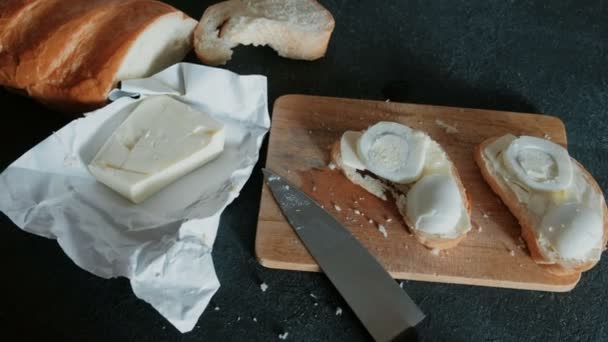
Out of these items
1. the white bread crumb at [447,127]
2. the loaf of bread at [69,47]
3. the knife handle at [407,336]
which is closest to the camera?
the knife handle at [407,336]

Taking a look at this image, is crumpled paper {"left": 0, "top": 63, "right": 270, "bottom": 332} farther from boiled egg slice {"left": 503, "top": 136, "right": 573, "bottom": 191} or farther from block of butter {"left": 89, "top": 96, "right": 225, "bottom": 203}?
boiled egg slice {"left": 503, "top": 136, "right": 573, "bottom": 191}

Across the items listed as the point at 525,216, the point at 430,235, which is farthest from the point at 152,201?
the point at 525,216

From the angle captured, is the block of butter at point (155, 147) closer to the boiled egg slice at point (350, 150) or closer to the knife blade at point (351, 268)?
the knife blade at point (351, 268)

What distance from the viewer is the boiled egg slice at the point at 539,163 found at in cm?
142

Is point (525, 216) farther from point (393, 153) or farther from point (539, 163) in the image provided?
point (393, 153)

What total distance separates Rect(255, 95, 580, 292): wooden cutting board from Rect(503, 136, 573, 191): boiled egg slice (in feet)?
0.36

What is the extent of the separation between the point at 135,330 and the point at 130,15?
Answer: 0.90 m

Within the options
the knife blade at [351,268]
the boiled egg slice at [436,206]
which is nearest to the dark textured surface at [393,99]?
the knife blade at [351,268]

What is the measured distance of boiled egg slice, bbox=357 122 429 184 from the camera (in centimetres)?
143

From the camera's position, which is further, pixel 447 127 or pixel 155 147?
pixel 447 127

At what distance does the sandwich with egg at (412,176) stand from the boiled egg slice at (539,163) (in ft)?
0.53

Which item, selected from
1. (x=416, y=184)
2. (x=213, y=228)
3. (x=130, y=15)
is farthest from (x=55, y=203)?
(x=416, y=184)

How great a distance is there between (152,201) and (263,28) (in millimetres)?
674

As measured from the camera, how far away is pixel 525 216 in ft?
4.63
